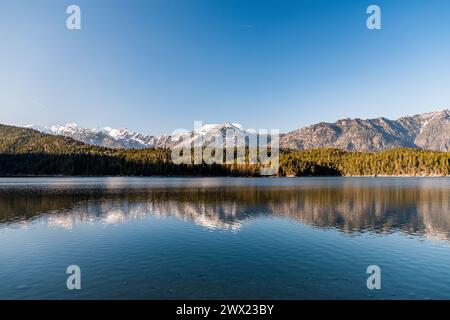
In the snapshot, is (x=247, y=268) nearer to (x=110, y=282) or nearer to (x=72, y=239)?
(x=110, y=282)

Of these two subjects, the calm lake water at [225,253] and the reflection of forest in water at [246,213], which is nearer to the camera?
the calm lake water at [225,253]

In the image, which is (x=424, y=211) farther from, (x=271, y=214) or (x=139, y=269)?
(x=139, y=269)

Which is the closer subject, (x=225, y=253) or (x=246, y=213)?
(x=225, y=253)

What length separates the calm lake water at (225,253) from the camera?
25.5 meters

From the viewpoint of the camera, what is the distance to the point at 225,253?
36.6 metres

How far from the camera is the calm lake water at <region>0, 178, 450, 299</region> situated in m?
25.5

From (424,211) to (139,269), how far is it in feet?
202

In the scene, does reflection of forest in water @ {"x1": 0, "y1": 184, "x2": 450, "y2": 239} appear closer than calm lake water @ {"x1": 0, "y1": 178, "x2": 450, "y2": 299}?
No
